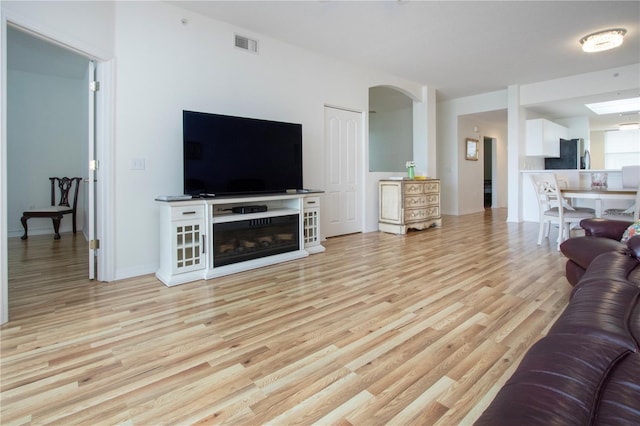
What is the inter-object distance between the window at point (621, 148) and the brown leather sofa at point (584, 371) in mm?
11883

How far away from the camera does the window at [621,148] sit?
33.6ft

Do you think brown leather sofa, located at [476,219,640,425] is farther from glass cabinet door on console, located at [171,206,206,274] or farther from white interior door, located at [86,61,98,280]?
white interior door, located at [86,61,98,280]

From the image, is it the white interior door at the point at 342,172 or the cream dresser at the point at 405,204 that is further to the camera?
the cream dresser at the point at 405,204

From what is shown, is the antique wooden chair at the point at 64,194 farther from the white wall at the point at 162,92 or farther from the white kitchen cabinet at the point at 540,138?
the white kitchen cabinet at the point at 540,138

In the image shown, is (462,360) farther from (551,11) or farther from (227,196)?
(551,11)

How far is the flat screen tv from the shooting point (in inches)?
129

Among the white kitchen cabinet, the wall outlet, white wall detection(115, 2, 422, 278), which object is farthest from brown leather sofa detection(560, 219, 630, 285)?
the white kitchen cabinet

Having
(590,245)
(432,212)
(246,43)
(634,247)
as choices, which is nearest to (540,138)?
(432,212)

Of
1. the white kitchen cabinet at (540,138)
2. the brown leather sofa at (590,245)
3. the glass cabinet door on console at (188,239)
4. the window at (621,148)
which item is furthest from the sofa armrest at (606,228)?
the window at (621,148)

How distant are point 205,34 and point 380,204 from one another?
11.8 ft

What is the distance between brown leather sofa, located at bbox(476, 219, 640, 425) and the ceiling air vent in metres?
4.09

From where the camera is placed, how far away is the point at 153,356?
181cm

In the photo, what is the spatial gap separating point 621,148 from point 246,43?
40.2ft

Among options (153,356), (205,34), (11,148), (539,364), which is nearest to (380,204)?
(205,34)
